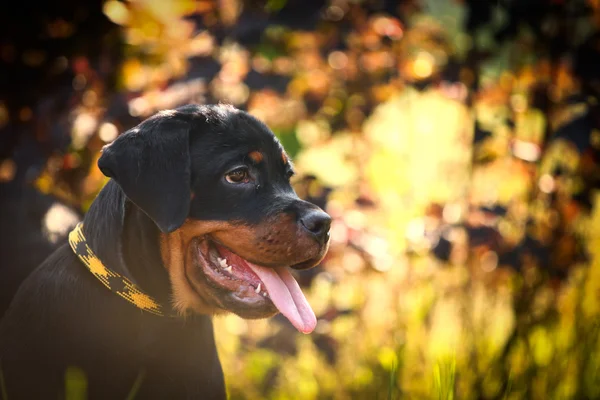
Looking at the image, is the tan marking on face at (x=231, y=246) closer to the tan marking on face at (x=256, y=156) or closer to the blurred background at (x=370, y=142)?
the tan marking on face at (x=256, y=156)

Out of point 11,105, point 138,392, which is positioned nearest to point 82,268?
point 138,392

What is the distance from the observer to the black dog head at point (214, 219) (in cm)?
252

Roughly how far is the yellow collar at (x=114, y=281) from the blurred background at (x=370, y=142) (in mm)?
1115

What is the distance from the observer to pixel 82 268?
2.60 metres

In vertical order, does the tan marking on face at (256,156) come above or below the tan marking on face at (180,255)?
above

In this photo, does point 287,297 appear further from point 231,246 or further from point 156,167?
point 156,167

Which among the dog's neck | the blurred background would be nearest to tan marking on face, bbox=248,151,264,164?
the dog's neck

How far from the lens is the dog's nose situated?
2629mm

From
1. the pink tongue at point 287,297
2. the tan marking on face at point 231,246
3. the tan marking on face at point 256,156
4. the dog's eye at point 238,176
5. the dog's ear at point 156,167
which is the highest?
the dog's ear at point 156,167

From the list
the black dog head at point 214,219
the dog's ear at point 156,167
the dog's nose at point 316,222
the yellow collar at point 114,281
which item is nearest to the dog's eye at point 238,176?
the black dog head at point 214,219

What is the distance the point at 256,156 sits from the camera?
112 inches

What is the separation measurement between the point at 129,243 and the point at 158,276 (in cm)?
16

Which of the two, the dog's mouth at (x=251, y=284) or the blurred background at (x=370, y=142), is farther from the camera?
the blurred background at (x=370, y=142)

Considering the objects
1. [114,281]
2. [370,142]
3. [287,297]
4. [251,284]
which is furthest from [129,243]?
[370,142]
